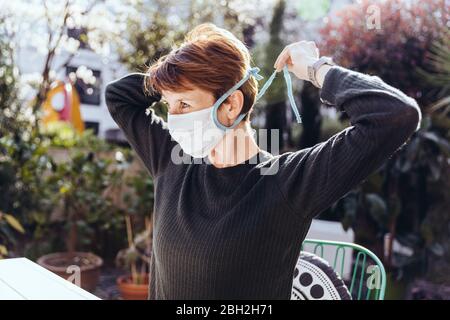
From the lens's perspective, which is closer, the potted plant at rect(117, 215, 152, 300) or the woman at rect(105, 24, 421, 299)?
the woman at rect(105, 24, 421, 299)

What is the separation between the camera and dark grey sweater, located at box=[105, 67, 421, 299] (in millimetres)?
959

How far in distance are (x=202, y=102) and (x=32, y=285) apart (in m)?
0.66

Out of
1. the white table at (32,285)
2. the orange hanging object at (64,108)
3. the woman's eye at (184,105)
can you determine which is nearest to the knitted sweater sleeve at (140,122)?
the woman's eye at (184,105)

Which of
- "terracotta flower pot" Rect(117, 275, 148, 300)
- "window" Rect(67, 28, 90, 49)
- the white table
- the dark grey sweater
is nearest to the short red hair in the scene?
the dark grey sweater

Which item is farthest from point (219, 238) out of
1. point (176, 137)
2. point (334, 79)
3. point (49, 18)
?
point (49, 18)

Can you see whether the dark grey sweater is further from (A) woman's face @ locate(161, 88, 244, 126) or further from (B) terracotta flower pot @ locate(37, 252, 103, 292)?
(B) terracotta flower pot @ locate(37, 252, 103, 292)

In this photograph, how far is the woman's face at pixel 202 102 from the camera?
1.20 metres

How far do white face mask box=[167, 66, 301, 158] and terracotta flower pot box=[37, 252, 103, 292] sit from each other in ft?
7.40

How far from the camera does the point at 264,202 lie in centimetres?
109

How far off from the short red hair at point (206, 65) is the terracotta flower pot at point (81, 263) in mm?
2396

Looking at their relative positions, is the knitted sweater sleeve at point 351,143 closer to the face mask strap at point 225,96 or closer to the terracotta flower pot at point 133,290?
the face mask strap at point 225,96

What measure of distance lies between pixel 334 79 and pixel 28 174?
8.86 feet

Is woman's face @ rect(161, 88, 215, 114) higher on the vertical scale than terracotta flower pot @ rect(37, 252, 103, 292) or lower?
higher

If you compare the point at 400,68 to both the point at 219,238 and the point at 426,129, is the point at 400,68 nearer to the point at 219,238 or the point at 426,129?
the point at 426,129
